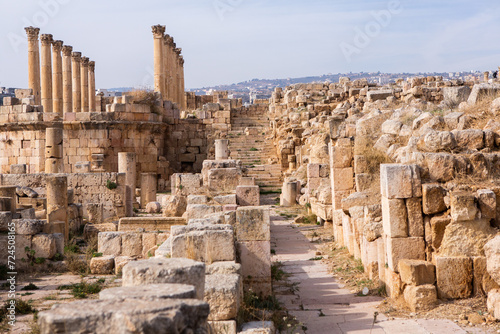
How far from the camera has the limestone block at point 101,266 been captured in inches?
419

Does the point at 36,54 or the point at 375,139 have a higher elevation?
the point at 36,54

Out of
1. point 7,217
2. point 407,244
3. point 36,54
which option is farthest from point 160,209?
point 36,54

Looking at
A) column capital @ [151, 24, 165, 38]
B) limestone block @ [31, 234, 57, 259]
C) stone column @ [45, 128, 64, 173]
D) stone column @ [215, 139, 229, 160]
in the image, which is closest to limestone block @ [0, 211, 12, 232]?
limestone block @ [31, 234, 57, 259]

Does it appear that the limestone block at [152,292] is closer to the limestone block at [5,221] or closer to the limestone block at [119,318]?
the limestone block at [119,318]

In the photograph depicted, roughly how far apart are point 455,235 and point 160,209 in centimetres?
1144

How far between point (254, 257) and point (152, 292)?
4365mm

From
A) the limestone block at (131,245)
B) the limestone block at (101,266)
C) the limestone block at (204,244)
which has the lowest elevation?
the limestone block at (101,266)

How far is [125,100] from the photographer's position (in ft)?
84.6

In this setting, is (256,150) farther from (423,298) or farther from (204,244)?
(204,244)

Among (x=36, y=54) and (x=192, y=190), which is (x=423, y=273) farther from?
(x=36, y=54)

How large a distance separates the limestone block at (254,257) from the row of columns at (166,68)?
22.8m

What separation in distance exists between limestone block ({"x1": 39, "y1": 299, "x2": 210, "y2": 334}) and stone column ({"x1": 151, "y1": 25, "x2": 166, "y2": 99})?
28.1 meters

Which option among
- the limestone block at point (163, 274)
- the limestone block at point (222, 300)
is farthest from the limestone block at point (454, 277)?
the limestone block at point (163, 274)

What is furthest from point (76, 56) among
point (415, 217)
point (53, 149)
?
point (415, 217)
